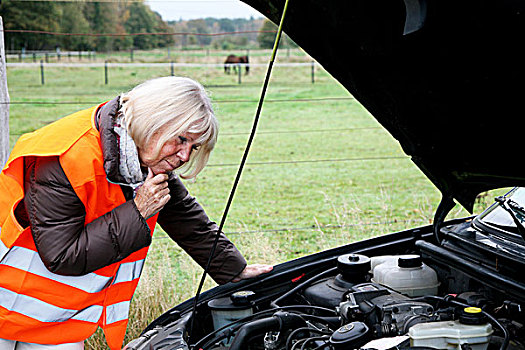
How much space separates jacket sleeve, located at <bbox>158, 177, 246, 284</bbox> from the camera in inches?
106

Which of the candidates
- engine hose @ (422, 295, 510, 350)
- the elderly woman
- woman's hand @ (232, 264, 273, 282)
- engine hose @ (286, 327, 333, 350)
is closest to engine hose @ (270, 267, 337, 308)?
woman's hand @ (232, 264, 273, 282)

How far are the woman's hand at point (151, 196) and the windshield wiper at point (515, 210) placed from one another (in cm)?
137

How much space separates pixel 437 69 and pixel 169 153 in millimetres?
1020

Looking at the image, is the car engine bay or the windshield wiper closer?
the car engine bay

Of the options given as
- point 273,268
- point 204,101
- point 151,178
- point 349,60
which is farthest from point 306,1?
point 273,268

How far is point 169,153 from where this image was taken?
2170 millimetres

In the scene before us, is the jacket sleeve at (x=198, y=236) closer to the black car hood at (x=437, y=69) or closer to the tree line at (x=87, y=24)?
the black car hood at (x=437, y=69)

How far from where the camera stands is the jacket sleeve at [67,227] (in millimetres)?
2029

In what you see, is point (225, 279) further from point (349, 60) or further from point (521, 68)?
point (521, 68)

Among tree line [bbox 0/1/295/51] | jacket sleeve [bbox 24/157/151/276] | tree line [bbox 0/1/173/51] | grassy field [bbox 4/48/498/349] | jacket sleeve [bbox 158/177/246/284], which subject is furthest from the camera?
tree line [bbox 0/1/173/51]

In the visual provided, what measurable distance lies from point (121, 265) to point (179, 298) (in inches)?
74.5

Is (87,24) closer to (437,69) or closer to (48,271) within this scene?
(48,271)

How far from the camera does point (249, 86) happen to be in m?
18.4

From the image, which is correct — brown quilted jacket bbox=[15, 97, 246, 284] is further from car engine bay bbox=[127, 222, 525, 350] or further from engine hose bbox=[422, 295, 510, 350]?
engine hose bbox=[422, 295, 510, 350]
